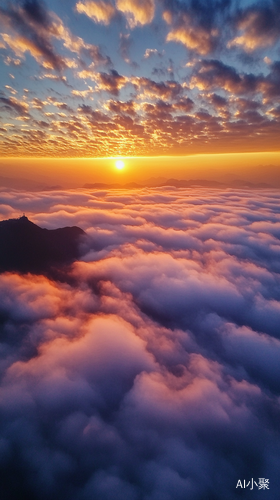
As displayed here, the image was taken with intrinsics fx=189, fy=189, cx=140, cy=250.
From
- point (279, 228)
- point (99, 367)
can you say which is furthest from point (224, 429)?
point (279, 228)

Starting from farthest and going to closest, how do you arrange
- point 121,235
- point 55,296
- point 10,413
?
point 121,235, point 55,296, point 10,413

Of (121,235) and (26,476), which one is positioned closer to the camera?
(26,476)

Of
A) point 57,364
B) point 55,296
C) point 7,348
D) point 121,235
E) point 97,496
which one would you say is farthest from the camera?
point 121,235

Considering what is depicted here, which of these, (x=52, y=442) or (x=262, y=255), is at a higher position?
(x=262, y=255)

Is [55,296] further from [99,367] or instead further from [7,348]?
[99,367]

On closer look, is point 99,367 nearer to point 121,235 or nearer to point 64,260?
point 64,260

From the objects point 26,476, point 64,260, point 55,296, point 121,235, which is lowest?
point 26,476
